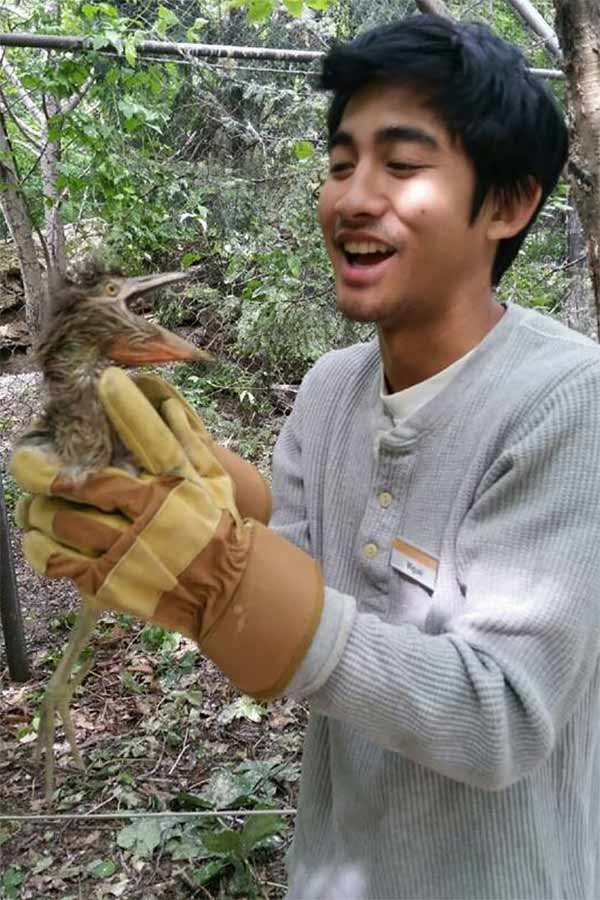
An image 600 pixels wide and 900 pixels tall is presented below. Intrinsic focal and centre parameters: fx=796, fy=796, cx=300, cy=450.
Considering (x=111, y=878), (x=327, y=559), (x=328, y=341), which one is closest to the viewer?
(x=327, y=559)

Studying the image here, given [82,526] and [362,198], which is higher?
[362,198]

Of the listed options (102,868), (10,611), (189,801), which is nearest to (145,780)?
(189,801)

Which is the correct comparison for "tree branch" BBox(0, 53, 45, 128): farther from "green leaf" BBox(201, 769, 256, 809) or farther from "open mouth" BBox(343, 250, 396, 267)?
"open mouth" BBox(343, 250, 396, 267)

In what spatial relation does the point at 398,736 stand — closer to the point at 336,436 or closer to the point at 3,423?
the point at 336,436

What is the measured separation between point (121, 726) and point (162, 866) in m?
0.89

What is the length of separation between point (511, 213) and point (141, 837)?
112 inches

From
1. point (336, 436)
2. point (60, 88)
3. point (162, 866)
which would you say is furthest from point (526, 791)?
point (60, 88)

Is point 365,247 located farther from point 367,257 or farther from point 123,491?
point 123,491

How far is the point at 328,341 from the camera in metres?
5.91

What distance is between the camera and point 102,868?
3.17m

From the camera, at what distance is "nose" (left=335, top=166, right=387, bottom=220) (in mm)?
1386

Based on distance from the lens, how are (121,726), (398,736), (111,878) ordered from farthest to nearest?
1. (121,726)
2. (111,878)
3. (398,736)

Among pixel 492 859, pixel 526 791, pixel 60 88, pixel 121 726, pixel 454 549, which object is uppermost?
pixel 60 88

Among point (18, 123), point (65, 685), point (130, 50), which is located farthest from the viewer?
point (18, 123)
